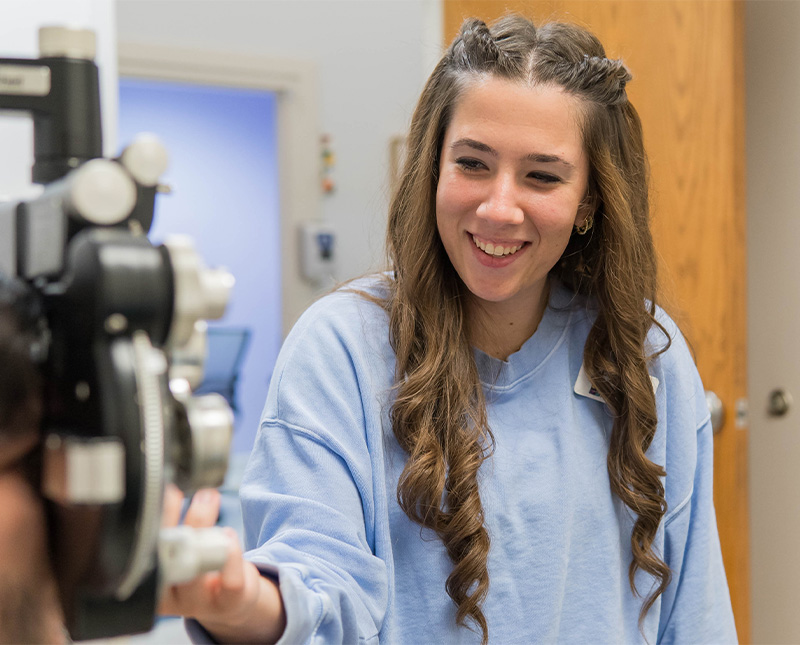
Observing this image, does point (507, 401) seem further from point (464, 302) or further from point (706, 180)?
point (706, 180)

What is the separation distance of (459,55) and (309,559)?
2.34 ft

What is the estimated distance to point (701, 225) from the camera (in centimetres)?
187

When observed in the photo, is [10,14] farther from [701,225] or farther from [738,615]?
[738,615]

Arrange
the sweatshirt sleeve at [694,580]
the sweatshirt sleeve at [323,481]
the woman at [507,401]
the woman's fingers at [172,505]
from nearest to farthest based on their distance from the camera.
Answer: the woman's fingers at [172,505] → the sweatshirt sleeve at [323,481] → the woman at [507,401] → the sweatshirt sleeve at [694,580]

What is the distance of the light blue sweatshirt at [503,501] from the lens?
96 cm

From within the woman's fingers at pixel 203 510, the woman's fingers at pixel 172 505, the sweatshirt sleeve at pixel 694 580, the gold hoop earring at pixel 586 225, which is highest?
the gold hoop earring at pixel 586 225

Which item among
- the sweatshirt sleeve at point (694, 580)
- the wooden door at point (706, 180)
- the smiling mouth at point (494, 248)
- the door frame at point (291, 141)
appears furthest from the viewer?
the door frame at point (291, 141)

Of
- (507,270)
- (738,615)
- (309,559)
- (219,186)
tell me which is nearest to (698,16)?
(507,270)

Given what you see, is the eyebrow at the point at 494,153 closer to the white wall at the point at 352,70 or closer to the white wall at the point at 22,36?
the white wall at the point at 22,36

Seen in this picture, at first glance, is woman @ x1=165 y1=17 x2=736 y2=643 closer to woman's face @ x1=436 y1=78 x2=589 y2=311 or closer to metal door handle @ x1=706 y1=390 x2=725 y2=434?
woman's face @ x1=436 y1=78 x2=589 y2=311

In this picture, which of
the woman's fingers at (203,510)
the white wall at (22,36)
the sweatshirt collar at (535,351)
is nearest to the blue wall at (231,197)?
the white wall at (22,36)

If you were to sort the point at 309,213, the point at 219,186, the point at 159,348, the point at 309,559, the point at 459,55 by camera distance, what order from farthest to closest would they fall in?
the point at 219,186
the point at 309,213
the point at 459,55
the point at 309,559
the point at 159,348

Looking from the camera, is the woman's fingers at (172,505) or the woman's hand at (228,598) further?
the woman's hand at (228,598)

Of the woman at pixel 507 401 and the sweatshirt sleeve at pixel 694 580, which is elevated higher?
the woman at pixel 507 401
